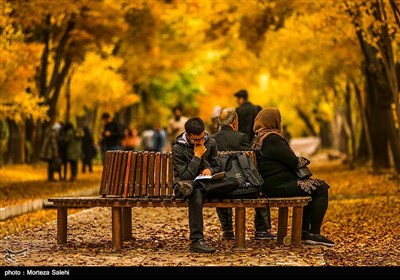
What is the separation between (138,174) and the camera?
13.8m

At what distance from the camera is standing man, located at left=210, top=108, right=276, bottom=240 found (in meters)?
15.1

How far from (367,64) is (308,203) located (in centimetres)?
1381

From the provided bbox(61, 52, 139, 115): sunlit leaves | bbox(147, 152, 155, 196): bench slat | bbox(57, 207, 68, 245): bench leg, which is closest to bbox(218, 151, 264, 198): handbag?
bbox(147, 152, 155, 196): bench slat

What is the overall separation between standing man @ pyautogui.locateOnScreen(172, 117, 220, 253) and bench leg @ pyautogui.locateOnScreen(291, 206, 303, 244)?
41.6 inches

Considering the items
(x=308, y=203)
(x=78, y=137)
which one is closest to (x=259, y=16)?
(x=78, y=137)

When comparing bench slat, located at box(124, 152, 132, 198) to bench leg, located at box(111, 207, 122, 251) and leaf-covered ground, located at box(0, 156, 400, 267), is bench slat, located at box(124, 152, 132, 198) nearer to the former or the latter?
bench leg, located at box(111, 207, 122, 251)

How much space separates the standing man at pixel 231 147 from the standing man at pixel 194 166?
147 cm

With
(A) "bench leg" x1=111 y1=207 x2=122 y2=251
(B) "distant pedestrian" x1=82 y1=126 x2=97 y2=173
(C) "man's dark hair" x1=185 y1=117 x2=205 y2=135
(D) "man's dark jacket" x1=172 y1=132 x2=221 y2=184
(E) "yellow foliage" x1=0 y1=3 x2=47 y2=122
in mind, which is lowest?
(B) "distant pedestrian" x1=82 y1=126 x2=97 y2=173

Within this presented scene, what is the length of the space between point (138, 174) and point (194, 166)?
787 millimetres

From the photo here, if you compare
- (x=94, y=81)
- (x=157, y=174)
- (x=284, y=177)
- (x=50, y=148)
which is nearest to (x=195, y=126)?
(x=157, y=174)

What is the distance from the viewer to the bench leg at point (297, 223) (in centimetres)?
1378

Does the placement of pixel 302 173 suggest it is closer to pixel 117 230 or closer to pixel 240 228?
pixel 240 228
